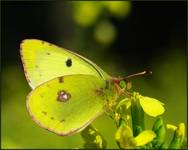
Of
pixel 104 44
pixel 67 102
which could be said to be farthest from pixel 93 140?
pixel 104 44

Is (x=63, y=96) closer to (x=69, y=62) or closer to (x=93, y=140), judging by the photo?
(x=69, y=62)

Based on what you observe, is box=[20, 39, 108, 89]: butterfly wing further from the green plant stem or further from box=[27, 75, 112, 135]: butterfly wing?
the green plant stem

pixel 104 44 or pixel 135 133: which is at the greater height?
pixel 135 133

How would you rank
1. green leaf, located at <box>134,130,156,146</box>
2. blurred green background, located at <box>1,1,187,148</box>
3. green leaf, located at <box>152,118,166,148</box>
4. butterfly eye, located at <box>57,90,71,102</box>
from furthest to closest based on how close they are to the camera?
blurred green background, located at <box>1,1,187,148</box>
butterfly eye, located at <box>57,90,71,102</box>
green leaf, located at <box>152,118,166,148</box>
green leaf, located at <box>134,130,156,146</box>

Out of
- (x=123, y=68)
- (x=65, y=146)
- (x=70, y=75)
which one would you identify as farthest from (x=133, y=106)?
(x=123, y=68)

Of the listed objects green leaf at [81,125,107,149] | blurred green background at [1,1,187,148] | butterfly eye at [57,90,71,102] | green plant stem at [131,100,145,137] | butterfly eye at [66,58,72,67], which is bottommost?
blurred green background at [1,1,187,148]

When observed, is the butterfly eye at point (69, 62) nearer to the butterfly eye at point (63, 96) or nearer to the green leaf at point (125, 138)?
the butterfly eye at point (63, 96)

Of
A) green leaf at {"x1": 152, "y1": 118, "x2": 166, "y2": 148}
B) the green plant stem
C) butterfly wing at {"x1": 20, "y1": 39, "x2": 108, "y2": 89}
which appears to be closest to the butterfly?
butterfly wing at {"x1": 20, "y1": 39, "x2": 108, "y2": 89}
